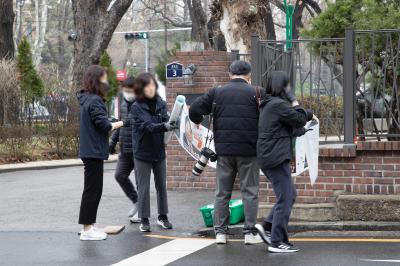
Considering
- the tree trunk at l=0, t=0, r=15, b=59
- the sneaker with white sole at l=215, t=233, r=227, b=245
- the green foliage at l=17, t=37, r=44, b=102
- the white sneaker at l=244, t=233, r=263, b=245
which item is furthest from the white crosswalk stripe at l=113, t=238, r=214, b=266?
the tree trunk at l=0, t=0, r=15, b=59

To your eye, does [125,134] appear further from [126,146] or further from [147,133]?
[147,133]

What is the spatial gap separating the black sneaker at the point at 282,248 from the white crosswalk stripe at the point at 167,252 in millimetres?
830

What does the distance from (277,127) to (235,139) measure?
0.62 metres

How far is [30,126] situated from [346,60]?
14.7 metres

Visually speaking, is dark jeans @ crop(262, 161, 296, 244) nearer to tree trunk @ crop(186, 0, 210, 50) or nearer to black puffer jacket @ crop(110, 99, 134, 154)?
black puffer jacket @ crop(110, 99, 134, 154)

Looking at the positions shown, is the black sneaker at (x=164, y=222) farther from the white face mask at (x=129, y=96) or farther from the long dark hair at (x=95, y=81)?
the long dark hair at (x=95, y=81)

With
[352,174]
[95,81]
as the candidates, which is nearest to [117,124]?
[95,81]

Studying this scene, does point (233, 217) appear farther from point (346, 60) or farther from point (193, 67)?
point (193, 67)

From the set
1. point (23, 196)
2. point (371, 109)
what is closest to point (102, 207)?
point (23, 196)

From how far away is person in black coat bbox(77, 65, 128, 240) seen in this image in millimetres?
10297

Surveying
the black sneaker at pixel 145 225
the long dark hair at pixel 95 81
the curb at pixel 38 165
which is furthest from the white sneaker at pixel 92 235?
the curb at pixel 38 165

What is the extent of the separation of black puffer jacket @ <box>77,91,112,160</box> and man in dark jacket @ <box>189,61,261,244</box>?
102 cm

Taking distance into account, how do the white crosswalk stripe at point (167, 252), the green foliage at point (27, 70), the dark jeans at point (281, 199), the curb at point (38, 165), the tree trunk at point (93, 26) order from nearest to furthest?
the white crosswalk stripe at point (167, 252), the dark jeans at point (281, 199), the curb at point (38, 165), the tree trunk at point (93, 26), the green foliage at point (27, 70)

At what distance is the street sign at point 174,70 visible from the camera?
571 inches
